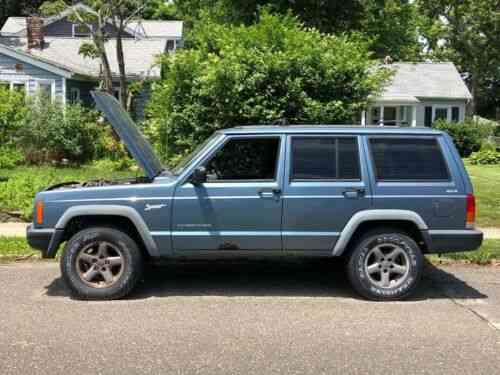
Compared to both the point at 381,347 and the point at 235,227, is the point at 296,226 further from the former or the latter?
the point at 381,347

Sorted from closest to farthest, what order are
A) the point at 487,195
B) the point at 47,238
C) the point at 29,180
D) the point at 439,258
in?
the point at 47,238 → the point at 439,258 → the point at 29,180 → the point at 487,195

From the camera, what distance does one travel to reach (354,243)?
6.43 m

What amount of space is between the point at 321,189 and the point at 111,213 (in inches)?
83.0

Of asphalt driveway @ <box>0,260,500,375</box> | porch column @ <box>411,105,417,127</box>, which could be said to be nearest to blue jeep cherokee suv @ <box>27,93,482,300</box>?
asphalt driveway @ <box>0,260,500,375</box>

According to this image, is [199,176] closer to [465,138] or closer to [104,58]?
[104,58]

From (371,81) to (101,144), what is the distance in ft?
29.8

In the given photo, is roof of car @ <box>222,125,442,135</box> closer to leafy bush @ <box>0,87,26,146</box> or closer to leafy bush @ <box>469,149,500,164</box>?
leafy bush @ <box>0,87,26,146</box>

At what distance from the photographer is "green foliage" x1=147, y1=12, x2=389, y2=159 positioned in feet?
36.6

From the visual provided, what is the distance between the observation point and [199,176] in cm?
614

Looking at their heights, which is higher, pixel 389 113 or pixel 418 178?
pixel 389 113

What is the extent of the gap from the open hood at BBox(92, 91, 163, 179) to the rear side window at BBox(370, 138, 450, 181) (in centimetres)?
237

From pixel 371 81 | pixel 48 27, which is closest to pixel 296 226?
pixel 371 81

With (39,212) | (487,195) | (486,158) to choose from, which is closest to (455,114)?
(486,158)

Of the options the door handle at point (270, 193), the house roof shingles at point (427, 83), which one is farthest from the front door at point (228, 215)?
the house roof shingles at point (427, 83)
